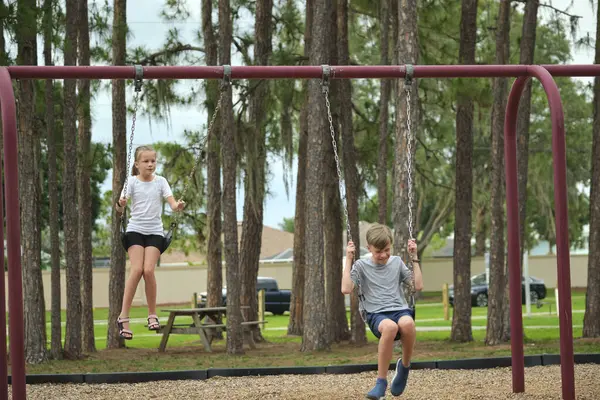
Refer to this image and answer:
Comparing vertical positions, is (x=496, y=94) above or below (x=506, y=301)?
above

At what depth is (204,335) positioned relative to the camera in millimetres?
14961

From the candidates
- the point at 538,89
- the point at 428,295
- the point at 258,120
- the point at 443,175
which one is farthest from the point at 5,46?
the point at 428,295

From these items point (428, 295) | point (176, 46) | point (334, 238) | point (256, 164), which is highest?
point (176, 46)

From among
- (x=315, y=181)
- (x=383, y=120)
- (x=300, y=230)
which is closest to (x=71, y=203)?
(x=315, y=181)

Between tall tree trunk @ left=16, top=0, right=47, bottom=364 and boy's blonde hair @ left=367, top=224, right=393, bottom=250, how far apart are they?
21.9ft

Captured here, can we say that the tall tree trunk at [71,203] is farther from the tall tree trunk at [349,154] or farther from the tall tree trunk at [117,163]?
the tall tree trunk at [349,154]

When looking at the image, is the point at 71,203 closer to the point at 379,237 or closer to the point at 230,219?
the point at 230,219

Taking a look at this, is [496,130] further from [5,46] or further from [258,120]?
[5,46]

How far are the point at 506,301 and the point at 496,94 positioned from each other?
10.1 feet

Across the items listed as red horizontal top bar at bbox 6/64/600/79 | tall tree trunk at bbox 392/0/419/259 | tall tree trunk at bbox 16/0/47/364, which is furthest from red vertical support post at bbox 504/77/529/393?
tall tree trunk at bbox 16/0/47/364

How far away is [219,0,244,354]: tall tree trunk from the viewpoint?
13.9 meters

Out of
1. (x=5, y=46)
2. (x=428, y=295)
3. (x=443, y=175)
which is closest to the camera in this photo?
(x=5, y=46)

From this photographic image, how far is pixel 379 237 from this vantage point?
22.9 feet

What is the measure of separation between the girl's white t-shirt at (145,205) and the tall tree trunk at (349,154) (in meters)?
7.90
